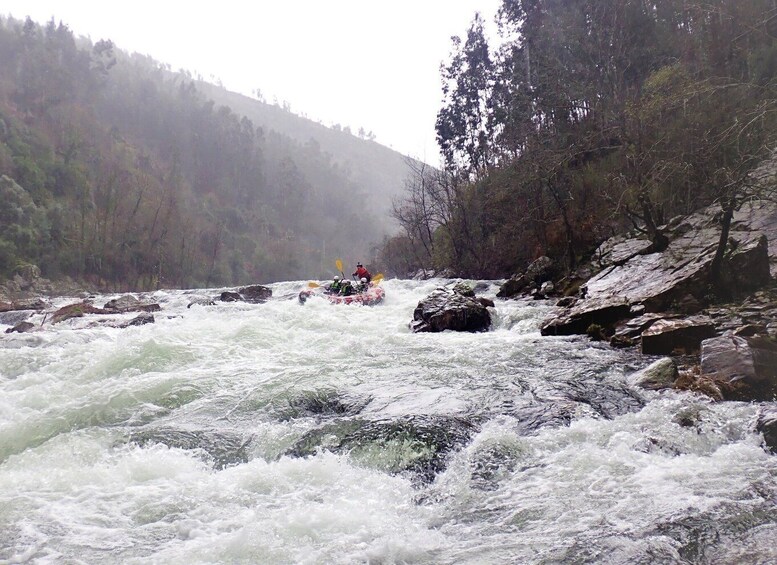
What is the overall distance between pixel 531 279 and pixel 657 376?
9393 millimetres

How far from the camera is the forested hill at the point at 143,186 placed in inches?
1348

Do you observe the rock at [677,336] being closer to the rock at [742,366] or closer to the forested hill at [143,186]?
the rock at [742,366]

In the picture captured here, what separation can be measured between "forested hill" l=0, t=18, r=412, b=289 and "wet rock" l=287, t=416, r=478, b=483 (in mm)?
29590

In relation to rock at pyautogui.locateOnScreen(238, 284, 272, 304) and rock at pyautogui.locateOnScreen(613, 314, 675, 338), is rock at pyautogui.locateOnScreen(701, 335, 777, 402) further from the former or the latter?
rock at pyautogui.locateOnScreen(238, 284, 272, 304)

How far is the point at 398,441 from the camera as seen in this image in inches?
161

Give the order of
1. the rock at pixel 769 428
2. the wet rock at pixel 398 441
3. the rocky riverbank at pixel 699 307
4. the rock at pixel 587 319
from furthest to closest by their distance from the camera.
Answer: the rock at pixel 587 319 < the rocky riverbank at pixel 699 307 < the wet rock at pixel 398 441 < the rock at pixel 769 428

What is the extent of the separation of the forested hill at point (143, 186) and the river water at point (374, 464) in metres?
27.9

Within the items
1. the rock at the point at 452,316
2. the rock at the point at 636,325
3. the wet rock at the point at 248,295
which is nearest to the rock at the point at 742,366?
the rock at the point at 636,325

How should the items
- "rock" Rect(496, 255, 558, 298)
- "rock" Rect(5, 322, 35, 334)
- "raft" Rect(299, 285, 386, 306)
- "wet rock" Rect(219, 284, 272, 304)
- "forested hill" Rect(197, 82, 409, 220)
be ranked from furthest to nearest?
"forested hill" Rect(197, 82, 409, 220) → "wet rock" Rect(219, 284, 272, 304) → "rock" Rect(496, 255, 558, 298) → "raft" Rect(299, 285, 386, 306) → "rock" Rect(5, 322, 35, 334)

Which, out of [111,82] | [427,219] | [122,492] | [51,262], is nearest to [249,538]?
[122,492]

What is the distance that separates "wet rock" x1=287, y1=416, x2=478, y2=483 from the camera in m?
3.75

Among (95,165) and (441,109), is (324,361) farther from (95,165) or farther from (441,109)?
(95,165)

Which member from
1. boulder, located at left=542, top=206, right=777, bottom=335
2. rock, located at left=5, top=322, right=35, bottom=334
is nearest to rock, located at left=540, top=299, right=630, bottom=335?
boulder, located at left=542, top=206, right=777, bottom=335

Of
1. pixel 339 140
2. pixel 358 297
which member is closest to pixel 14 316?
pixel 358 297
